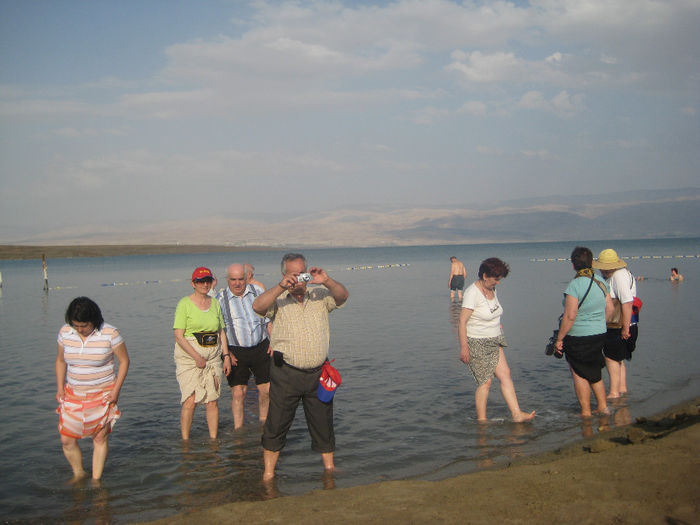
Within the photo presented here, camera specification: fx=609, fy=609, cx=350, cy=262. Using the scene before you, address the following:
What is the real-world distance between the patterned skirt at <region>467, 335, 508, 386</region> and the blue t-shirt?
872 mm

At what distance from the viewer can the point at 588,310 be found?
22.5 ft

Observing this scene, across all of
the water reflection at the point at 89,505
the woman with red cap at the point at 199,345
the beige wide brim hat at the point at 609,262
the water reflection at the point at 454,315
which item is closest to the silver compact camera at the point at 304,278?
the woman with red cap at the point at 199,345

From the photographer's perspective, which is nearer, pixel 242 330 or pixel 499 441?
pixel 499 441

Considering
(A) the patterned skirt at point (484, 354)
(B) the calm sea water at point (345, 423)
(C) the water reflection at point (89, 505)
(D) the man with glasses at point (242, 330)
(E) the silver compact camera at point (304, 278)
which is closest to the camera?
(E) the silver compact camera at point (304, 278)

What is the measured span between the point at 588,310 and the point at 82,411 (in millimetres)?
5340

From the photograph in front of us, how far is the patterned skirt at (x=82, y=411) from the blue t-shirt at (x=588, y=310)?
4954mm

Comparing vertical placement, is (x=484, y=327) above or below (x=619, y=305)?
below

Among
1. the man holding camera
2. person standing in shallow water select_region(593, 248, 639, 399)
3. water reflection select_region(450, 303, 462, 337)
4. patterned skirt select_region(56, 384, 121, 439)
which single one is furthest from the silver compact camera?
water reflection select_region(450, 303, 462, 337)

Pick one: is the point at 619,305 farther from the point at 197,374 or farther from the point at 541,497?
the point at 197,374

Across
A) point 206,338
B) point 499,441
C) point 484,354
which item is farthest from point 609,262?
point 206,338

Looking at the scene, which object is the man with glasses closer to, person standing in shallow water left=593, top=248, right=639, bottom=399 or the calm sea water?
the calm sea water

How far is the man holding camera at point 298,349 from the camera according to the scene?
211 inches

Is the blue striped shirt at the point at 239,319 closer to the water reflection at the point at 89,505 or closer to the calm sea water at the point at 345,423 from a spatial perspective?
the calm sea water at the point at 345,423

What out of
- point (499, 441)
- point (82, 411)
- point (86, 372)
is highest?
point (86, 372)
